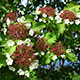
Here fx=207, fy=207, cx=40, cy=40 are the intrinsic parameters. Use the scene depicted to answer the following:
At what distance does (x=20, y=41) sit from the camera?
2.54m

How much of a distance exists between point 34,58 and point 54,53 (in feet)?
1.07

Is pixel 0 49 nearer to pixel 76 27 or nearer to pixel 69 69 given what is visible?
pixel 76 27

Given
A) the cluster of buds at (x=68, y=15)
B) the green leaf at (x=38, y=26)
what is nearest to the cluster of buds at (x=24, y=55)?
the green leaf at (x=38, y=26)

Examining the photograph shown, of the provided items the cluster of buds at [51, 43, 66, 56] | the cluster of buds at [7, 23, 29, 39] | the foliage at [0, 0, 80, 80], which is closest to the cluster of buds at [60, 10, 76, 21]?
the foliage at [0, 0, 80, 80]

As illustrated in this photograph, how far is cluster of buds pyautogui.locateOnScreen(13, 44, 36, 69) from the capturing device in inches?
98.3

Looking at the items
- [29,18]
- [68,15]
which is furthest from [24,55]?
[68,15]

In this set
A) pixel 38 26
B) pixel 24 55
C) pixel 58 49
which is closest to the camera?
pixel 24 55

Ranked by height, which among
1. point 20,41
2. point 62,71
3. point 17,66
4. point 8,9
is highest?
point 8,9

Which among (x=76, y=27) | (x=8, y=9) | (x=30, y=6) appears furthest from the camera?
(x=30, y=6)

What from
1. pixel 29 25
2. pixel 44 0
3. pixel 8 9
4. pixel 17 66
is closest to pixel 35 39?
pixel 29 25

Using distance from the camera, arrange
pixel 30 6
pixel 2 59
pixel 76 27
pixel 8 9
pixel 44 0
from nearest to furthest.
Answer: pixel 2 59, pixel 76 27, pixel 8 9, pixel 30 6, pixel 44 0

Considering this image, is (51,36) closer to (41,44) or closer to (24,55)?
(41,44)

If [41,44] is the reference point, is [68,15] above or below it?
above

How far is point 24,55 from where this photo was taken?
8.18 ft
